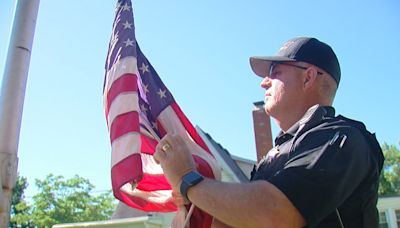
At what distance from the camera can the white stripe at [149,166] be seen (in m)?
3.16

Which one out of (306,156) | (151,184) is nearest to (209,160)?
(151,184)

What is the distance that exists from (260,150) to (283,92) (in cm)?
1188

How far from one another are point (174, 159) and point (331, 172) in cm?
75

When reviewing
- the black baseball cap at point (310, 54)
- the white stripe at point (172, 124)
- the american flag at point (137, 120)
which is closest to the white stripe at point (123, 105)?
the american flag at point (137, 120)

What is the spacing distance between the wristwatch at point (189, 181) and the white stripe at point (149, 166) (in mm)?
1204

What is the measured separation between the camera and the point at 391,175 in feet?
131

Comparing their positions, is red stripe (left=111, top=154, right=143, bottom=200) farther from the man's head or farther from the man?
the man's head

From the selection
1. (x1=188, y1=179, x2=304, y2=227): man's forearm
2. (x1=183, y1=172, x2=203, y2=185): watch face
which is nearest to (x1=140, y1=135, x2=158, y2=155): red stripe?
(x1=183, y1=172, x2=203, y2=185): watch face

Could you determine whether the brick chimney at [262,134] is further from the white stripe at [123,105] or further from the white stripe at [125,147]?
the white stripe at [125,147]

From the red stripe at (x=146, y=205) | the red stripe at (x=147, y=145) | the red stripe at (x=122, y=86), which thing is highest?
the red stripe at (x=122, y=86)

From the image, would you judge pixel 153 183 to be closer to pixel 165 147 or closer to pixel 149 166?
pixel 149 166

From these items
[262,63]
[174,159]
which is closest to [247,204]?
[174,159]

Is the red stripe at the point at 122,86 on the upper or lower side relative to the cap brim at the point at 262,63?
lower

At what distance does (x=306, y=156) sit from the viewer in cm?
179
